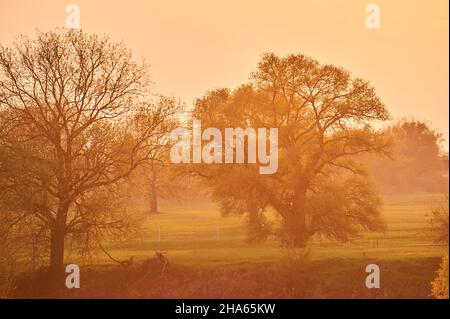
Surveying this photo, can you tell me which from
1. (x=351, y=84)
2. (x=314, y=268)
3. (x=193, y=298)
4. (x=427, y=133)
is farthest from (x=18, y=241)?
(x=427, y=133)

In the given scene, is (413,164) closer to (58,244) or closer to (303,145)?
(303,145)

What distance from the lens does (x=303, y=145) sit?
1914 inches

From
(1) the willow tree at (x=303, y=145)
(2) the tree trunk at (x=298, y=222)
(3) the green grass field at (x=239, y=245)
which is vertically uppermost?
(1) the willow tree at (x=303, y=145)

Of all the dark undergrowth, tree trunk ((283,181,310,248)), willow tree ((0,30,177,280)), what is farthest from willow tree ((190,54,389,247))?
willow tree ((0,30,177,280))

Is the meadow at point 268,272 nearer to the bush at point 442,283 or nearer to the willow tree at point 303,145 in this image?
the willow tree at point 303,145

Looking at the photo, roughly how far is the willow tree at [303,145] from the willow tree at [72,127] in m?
Result: 5.38

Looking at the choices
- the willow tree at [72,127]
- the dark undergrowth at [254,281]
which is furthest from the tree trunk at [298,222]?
the willow tree at [72,127]

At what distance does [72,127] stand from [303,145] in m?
17.9

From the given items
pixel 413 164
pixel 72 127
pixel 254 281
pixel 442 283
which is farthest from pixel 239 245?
pixel 413 164

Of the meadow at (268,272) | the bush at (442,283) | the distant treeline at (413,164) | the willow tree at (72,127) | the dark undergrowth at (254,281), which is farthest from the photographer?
the distant treeline at (413,164)

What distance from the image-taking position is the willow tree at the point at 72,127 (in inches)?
1762

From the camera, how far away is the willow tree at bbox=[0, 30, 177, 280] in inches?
1762
